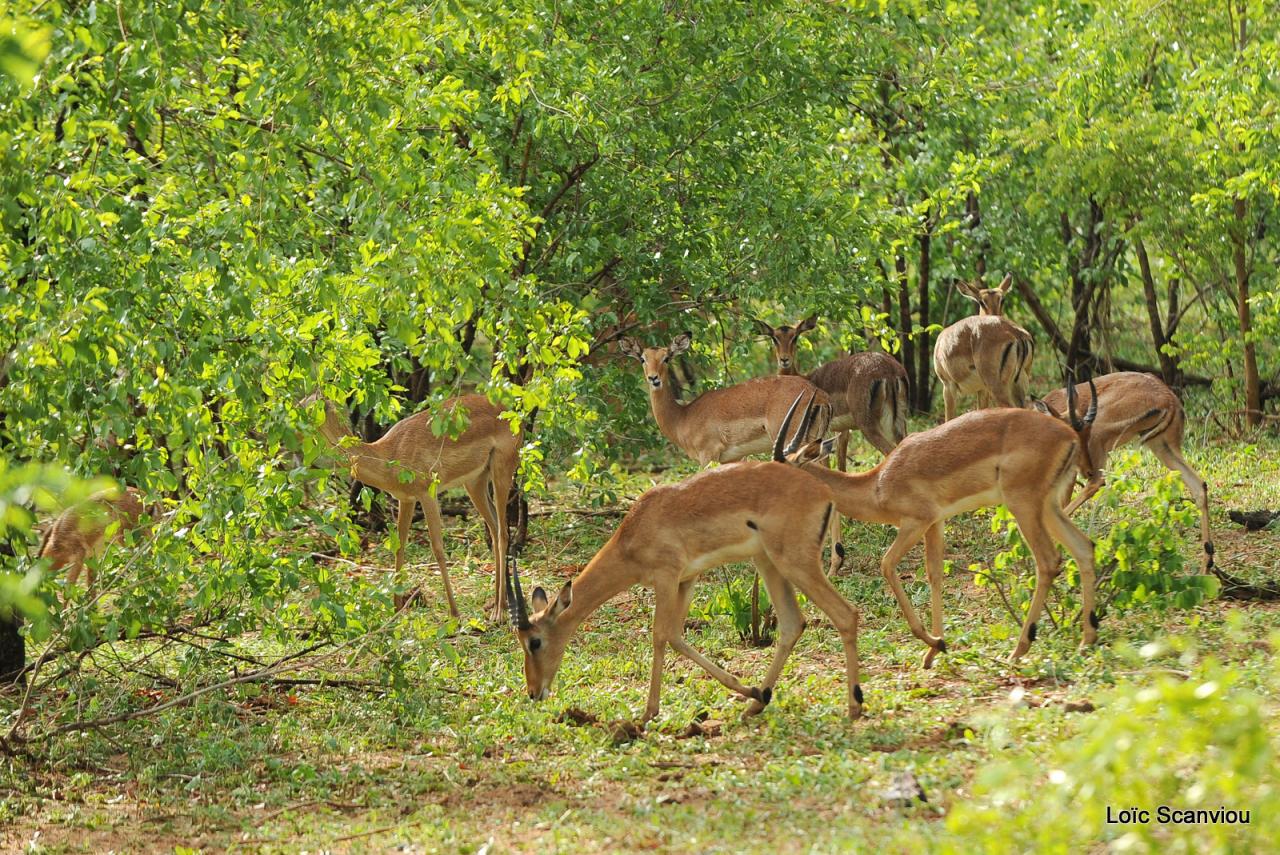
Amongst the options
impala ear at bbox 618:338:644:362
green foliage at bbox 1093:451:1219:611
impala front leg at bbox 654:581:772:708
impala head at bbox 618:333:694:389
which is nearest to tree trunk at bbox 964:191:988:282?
impala head at bbox 618:333:694:389

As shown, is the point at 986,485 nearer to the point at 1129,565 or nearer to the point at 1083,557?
the point at 1083,557

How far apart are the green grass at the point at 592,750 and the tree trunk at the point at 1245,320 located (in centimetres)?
451

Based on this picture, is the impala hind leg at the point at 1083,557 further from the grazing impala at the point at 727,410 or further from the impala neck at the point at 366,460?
the impala neck at the point at 366,460

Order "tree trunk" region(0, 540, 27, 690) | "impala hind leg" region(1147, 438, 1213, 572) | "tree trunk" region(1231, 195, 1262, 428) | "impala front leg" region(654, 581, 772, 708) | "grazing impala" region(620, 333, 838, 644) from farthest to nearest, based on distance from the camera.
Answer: "tree trunk" region(1231, 195, 1262, 428)
"grazing impala" region(620, 333, 838, 644)
"impala hind leg" region(1147, 438, 1213, 572)
"tree trunk" region(0, 540, 27, 690)
"impala front leg" region(654, 581, 772, 708)

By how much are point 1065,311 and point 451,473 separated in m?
9.78

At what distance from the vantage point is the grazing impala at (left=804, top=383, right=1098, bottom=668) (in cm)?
762

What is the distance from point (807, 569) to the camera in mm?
7102

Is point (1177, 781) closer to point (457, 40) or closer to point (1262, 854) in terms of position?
point (1262, 854)

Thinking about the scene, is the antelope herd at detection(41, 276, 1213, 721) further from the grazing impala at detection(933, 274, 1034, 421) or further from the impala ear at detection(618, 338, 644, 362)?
the impala ear at detection(618, 338, 644, 362)

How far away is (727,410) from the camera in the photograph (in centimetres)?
1171

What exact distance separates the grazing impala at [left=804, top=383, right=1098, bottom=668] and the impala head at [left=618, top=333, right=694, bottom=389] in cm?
383

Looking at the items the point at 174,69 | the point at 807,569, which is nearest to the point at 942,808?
the point at 807,569

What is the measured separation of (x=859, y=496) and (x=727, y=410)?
3.96 meters

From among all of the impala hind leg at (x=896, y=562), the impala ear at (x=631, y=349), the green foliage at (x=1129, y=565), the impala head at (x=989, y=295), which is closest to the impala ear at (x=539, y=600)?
the impala hind leg at (x=896, y=562)
